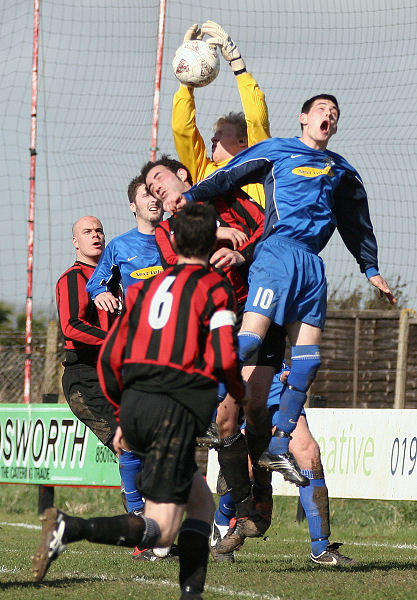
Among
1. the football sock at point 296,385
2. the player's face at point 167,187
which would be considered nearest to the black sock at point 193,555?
the football sock at point 296,385

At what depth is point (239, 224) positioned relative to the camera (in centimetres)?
696

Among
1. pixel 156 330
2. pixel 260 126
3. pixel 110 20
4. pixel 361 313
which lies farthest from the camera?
pixel 361 313

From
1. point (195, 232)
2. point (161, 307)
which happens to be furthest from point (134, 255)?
point (161, 307)

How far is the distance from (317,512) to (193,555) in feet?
6.85

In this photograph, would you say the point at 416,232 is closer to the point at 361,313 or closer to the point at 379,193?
the point at 379,193

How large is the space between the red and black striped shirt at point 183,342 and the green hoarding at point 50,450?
19.8 ft

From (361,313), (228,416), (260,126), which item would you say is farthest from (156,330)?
(361,313)

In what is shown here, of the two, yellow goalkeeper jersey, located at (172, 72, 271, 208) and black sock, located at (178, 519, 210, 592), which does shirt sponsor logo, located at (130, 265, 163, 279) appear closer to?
yellow goalkeeper jersey, located at (172, 72, 271, 208)

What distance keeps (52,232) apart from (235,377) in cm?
842

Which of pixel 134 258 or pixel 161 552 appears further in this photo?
pixel 134 258

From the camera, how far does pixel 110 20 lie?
41.3 ft

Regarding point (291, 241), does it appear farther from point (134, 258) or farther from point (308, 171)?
point (134, 258)

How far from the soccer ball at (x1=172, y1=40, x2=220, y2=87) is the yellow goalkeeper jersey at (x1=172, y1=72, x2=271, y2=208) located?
0.27ft

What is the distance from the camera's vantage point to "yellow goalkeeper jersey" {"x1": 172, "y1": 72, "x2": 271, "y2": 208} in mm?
7473
